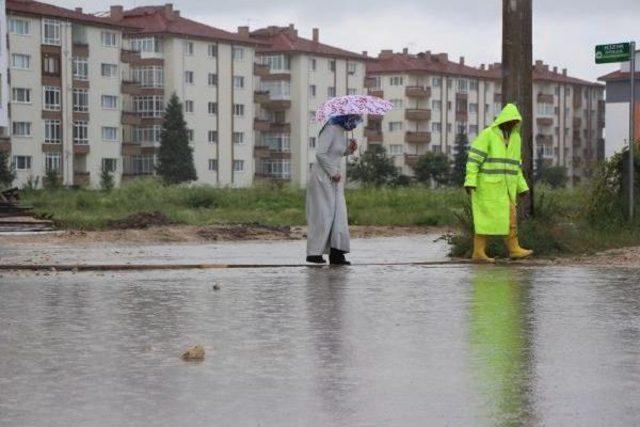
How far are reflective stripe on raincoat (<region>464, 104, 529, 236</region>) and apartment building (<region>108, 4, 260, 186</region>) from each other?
9991 centimetres

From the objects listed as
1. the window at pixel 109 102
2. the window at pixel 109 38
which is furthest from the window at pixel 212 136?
the window at pixel 109 38

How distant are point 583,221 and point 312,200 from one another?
14.5 feet

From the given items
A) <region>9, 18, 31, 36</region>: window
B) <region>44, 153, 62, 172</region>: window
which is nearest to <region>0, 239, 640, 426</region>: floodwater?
<region>9, 18, 31, 36</region>: window

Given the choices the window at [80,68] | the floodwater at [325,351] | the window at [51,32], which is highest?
the window at [51,32]

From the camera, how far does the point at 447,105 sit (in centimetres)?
15800

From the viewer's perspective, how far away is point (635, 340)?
815 centimetres

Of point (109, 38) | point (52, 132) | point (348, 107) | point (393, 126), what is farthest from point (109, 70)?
point (348, 107)

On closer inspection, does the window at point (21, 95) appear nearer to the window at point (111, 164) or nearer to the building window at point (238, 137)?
the window at point (111, 164)

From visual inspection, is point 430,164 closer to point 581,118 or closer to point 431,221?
point 581,118

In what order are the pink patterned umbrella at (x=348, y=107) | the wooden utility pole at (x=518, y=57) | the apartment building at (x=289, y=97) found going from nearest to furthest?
the pink patterned umbrella at (x=348, y=107)
the wooden utility pole at (x=518, y=57)
the apartment building at (x=289, y=97)

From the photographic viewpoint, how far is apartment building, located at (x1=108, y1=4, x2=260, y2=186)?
117 m

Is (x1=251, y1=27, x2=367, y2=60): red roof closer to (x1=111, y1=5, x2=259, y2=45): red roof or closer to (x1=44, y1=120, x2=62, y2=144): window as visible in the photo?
(x1=111, y1=5, x2=259, y2=45): red roof

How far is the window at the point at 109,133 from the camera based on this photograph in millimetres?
110312

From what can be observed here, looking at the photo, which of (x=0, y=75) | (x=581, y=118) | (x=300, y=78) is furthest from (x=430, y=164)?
(x=0, y=75)
